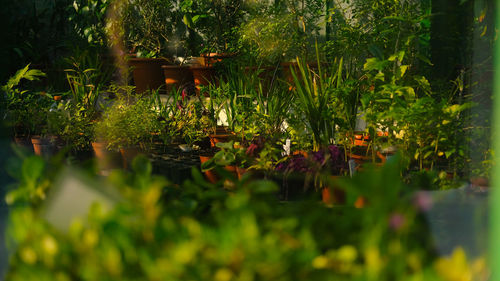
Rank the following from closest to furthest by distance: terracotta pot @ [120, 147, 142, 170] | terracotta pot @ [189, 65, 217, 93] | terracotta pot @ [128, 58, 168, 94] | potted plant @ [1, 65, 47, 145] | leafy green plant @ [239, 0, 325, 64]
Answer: terracotta pot @ [120, 147, 142, 170] → potted plant @ [1, 65, 47, 145] → leafy green plant @ [239, 0, 325, 64] → terracotta pot @ [189, 65, 217, 93] → terracotta pot @ [128, 58, 168, 94]

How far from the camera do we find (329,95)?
8.30 feet

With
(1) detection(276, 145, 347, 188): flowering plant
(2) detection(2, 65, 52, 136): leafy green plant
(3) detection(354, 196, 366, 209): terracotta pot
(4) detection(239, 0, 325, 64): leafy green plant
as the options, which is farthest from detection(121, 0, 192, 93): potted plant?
(3) detection(354, 196, 366, 209): terracotta pot

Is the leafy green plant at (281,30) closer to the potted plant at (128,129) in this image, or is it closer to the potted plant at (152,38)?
the potted plant at (152,38)

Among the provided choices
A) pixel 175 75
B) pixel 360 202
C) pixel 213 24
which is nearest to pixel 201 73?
pixel 175 75

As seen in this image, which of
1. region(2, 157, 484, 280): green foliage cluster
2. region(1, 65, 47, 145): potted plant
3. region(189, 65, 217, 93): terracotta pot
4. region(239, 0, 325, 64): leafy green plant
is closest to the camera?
region(2, 157, 484, 280): green foliage cluster

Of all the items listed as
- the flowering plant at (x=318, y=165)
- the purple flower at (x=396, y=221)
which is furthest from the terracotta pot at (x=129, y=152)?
the purple flower at (x=396, y=221)

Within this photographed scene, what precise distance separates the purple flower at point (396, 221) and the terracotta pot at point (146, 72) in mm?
3923

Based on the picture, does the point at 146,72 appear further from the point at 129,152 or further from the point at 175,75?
the point at 129,152

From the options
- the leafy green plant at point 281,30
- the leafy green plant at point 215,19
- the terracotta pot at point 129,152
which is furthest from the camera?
the leafy green plant at point 215,19

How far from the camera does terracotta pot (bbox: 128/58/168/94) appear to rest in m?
4.41

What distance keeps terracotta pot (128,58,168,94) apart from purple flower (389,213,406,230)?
12.9ft

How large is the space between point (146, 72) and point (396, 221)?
4.04m

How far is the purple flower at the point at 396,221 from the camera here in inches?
23.8

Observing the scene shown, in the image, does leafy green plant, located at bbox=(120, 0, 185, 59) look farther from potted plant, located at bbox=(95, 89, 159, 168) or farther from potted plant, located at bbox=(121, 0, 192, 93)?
potted plant, located at bbox=(95, 89, 159, 168)
